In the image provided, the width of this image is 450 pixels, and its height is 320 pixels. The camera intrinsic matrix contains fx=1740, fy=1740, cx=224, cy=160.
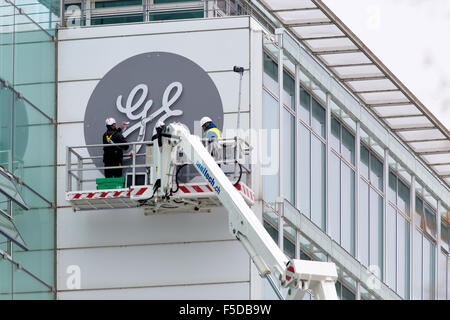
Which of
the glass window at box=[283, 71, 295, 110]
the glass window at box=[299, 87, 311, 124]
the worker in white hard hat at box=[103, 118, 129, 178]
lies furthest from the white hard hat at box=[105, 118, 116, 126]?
the glass window at box=[299, 87, 311, 124]

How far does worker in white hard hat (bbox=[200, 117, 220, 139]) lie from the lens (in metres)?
41.0

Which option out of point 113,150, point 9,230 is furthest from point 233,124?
point 9,230

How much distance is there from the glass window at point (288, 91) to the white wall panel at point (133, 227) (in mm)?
3758

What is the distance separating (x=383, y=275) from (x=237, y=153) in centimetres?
748

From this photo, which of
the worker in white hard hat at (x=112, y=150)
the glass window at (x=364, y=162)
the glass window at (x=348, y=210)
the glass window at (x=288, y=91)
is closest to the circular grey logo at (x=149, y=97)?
the worker in white hard hat at (x=112, y=150)

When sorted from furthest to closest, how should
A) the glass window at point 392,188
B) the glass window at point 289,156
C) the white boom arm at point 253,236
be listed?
the glass window at point 392,188
the glass window at point 289,156
the white boom arm at point 253,236

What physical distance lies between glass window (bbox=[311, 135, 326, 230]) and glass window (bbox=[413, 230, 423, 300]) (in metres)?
5.03

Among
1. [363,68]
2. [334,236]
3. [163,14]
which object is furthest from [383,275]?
[163,14]

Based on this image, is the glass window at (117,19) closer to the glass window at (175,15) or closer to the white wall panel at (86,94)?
the glass window at (175,15)

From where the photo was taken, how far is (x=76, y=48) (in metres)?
43.6

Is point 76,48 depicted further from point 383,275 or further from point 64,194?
point 383,275

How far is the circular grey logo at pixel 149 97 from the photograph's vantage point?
42.5 meters

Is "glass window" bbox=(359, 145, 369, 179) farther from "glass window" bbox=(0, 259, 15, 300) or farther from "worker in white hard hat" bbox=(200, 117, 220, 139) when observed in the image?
"glass window" bbox=(0, 259, 15, 300)

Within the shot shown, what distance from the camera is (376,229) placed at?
152ft
